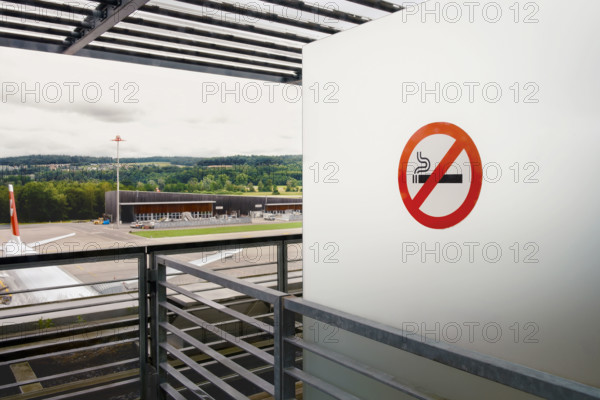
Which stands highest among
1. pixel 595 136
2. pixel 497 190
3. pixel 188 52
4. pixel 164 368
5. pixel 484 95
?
pixel 188 52

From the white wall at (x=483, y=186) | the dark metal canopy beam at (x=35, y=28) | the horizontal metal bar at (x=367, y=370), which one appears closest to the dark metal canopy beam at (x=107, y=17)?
the dark metal canopy beam at (x=35, y=28)

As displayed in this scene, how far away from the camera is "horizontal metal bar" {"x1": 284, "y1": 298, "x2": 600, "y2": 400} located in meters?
0.73

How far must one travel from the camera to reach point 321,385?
128cm

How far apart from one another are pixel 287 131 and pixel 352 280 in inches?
170

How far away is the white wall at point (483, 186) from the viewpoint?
1153 mm

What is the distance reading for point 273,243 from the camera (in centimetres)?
302

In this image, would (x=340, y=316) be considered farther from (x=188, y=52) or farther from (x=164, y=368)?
(x=188, y=52)

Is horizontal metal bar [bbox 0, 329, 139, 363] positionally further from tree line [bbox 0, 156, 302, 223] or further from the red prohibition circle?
tree line [bbox 0, 156, 302, 223]

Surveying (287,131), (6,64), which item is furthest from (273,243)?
(287,131)

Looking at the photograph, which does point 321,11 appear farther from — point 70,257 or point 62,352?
point 62,352

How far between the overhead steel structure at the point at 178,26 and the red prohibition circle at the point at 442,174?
153 centimetres

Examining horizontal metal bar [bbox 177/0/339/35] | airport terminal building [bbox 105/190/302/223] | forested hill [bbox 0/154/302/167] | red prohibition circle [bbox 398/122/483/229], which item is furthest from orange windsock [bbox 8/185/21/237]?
red prohibition circle [bbox 398/122/483/229]

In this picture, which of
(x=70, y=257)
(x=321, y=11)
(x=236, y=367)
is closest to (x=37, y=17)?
(x=70, y=257)

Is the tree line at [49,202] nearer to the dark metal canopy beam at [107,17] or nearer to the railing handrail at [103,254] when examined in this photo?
the dark metal canopy beam at [107,17]
